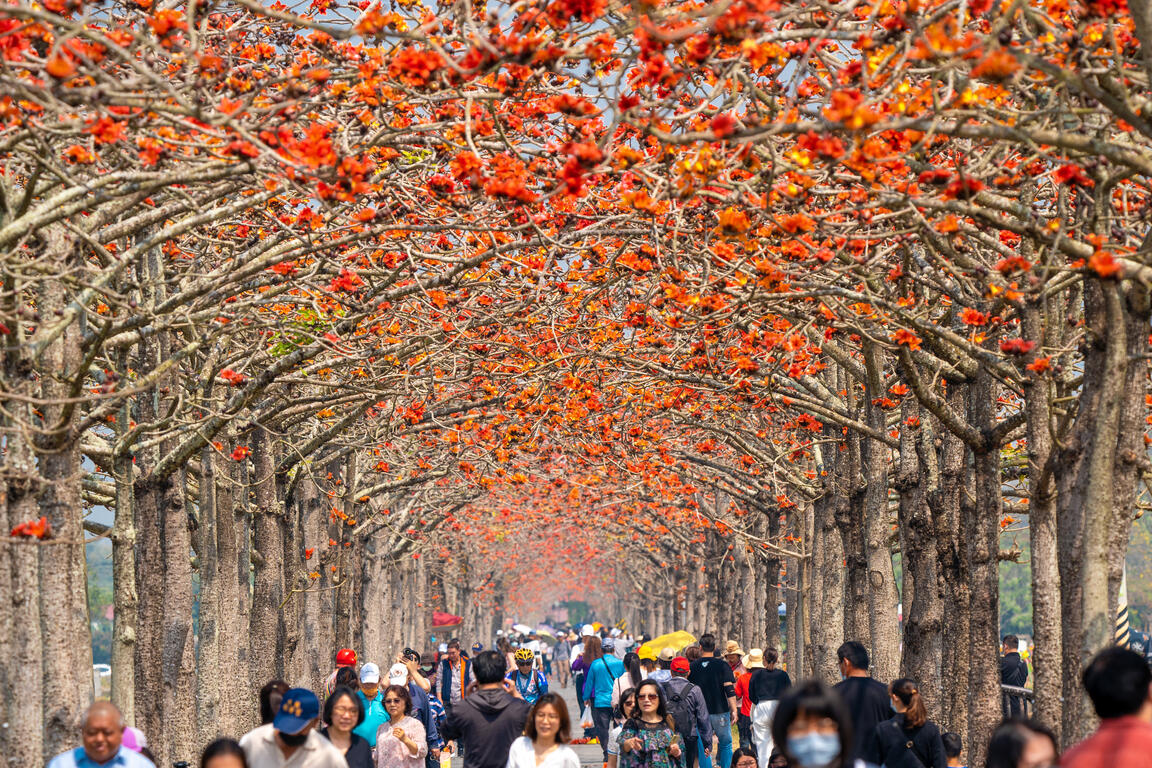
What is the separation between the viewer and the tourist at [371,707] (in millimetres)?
10297

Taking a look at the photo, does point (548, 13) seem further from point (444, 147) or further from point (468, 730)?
point (468, 730)

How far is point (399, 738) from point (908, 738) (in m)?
3.85

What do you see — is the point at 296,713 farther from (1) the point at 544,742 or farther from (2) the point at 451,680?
(2) the point at 451,680

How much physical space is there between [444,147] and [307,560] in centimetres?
1373

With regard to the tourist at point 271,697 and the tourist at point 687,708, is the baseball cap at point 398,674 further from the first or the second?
the tourist at point 271,697

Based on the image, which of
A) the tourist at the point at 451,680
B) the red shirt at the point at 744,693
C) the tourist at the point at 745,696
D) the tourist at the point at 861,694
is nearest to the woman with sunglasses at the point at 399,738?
the tourist at the point at 861,694

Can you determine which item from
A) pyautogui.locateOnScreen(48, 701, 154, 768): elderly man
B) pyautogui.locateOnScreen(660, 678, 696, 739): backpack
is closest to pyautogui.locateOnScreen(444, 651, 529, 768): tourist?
pyautogui.locateOnScreen(48, 701, 154, 768): elderly man

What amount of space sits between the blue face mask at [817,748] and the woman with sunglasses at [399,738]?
6467 mm

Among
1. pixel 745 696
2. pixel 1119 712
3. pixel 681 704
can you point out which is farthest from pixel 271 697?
pixel 745 696

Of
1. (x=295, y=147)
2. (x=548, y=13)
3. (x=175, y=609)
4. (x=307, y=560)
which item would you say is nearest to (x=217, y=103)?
(x=295, y=147)

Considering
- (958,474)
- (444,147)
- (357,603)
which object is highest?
(444,147)

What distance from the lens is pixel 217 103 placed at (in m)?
8.73

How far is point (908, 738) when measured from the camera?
8773 millimetres

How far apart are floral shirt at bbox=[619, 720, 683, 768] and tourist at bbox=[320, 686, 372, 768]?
226 cm
